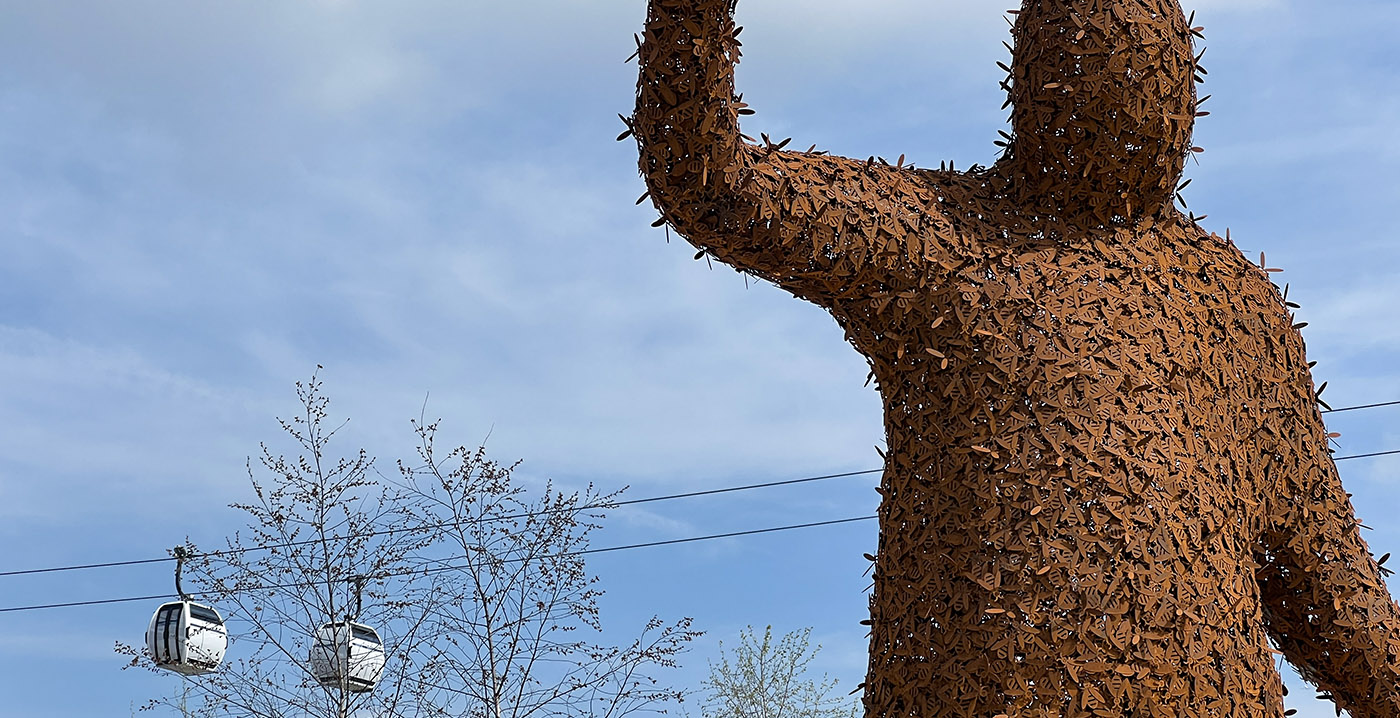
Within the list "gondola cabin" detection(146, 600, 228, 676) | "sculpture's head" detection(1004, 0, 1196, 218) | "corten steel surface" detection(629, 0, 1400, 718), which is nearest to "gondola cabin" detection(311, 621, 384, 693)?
"gondola cabin" detection(146, 600, 228, 676)

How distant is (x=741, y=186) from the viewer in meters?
2.25

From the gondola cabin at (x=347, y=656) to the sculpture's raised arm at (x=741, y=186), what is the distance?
2.95 metres

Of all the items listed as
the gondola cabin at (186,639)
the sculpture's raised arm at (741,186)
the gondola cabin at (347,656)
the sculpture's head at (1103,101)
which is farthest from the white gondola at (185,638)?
the sculpture's head at (1103,101)

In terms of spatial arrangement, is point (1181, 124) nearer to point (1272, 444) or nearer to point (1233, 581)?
point (1272, 444)

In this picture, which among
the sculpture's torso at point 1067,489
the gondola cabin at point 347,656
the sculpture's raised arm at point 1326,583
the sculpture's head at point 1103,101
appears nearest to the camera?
the sculpture's torso at point 1067,489

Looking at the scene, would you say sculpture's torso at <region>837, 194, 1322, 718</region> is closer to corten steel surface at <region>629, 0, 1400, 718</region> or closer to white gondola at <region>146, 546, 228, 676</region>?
corten steel surface at <region>629, 0, 1400, 718</region>

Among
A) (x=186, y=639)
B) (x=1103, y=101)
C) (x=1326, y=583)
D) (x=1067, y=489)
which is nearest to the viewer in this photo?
(x=1067, y=489)

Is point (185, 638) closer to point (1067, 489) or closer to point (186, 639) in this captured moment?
point (186, 639)

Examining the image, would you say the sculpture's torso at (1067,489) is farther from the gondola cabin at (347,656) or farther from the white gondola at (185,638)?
the white gondola at (185,638)

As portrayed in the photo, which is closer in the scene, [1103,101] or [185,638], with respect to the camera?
[1103,101]

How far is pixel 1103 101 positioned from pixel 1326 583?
99 centimetres

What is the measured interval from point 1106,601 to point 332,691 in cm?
330

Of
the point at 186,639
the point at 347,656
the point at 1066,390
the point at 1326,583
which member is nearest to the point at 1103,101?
the point at 1066,390

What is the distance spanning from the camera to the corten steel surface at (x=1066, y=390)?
84.4 inches
